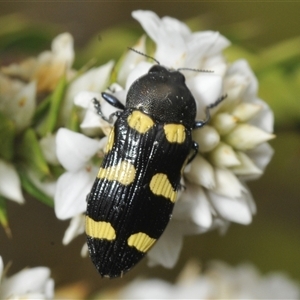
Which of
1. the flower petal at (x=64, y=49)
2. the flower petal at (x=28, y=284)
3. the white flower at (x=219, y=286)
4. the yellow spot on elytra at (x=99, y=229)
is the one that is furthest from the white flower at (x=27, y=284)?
the white flower at (x=219, y=286)

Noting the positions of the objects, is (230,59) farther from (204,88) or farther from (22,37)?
(22,37)

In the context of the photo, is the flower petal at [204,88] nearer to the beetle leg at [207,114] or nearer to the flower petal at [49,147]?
the beetle leg at [207,114]

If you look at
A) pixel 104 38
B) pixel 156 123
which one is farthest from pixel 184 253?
pixel 156 123

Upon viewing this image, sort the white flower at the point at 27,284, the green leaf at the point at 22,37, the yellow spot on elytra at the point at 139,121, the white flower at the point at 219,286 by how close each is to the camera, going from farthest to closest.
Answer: the white flower at the point at 219,286, the green leaf at the point at 22,37, the yellow spot on elytra at the point at 139,121, the white flower at the point at 27,284

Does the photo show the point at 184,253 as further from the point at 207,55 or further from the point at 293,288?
the point at 207,55

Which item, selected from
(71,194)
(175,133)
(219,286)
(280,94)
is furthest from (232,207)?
(219,286)

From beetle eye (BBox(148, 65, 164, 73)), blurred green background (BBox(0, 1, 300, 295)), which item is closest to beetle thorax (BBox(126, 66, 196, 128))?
beetle eye (BBox(148, 65, 164, 73))

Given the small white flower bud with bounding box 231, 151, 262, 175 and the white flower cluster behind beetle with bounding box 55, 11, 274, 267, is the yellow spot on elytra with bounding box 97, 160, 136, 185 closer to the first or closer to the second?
the white flower cluster behind beetle with bounding box 55, 11, 274, 267
